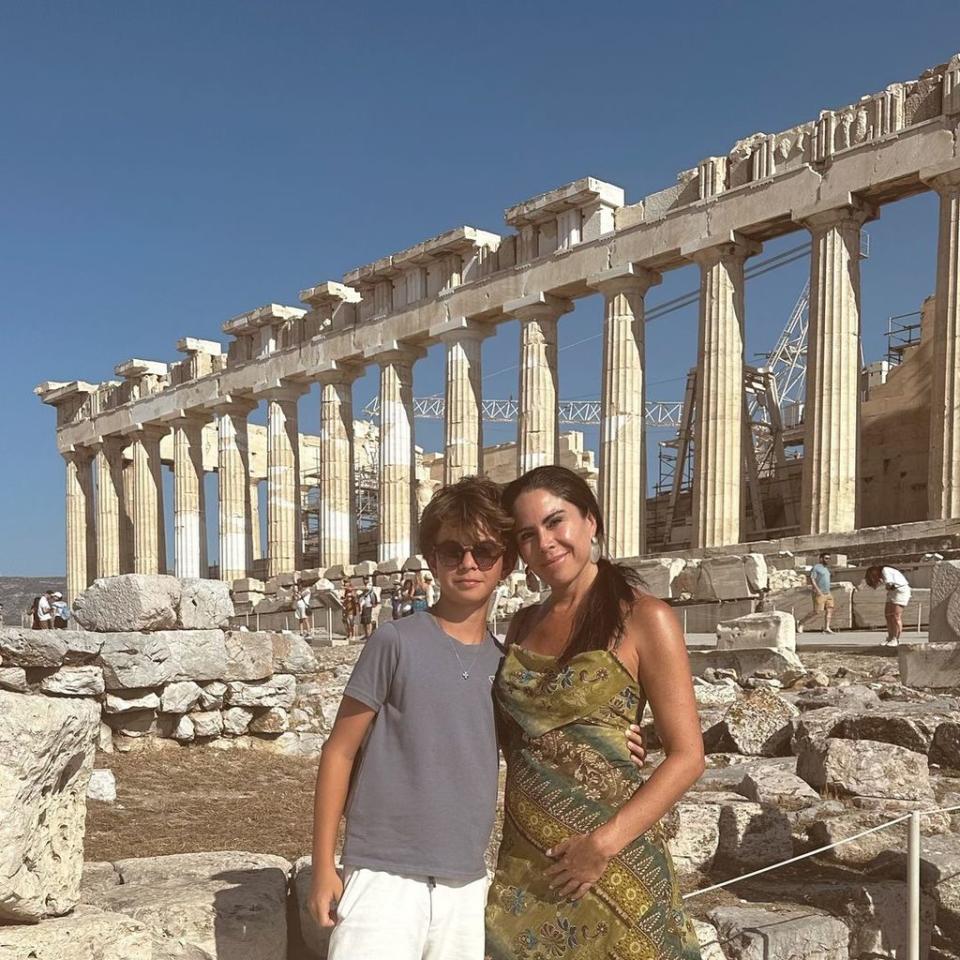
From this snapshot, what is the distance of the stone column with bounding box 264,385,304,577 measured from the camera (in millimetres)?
35656

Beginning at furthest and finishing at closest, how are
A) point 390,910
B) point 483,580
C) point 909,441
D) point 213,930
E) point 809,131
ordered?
point 909,441 < point 809,131 < point 213,930 < point 483,580 < point 390,910

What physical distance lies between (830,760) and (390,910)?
4946mm

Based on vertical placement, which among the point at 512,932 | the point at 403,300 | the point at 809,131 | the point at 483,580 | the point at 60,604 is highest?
the point at 809,131

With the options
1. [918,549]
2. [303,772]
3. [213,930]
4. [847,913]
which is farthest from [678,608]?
[213,930]

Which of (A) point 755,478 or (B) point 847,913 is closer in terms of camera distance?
(B) point 847,913

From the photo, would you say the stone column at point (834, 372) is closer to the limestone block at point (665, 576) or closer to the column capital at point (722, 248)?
the column capital at point (722, 248)

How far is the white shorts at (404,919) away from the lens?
9.46ft

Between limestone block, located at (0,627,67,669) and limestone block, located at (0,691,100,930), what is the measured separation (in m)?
6.80

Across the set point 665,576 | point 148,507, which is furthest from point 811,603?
point 148,507

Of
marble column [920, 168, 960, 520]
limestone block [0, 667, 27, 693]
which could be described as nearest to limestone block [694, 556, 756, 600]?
marble column [920, 168, 960, 520]

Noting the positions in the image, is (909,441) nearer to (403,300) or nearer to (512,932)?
(403,300)

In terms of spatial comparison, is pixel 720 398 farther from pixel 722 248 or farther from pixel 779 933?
pixel 779 933

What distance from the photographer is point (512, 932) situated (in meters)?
3.02

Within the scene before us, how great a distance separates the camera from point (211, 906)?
402cm
